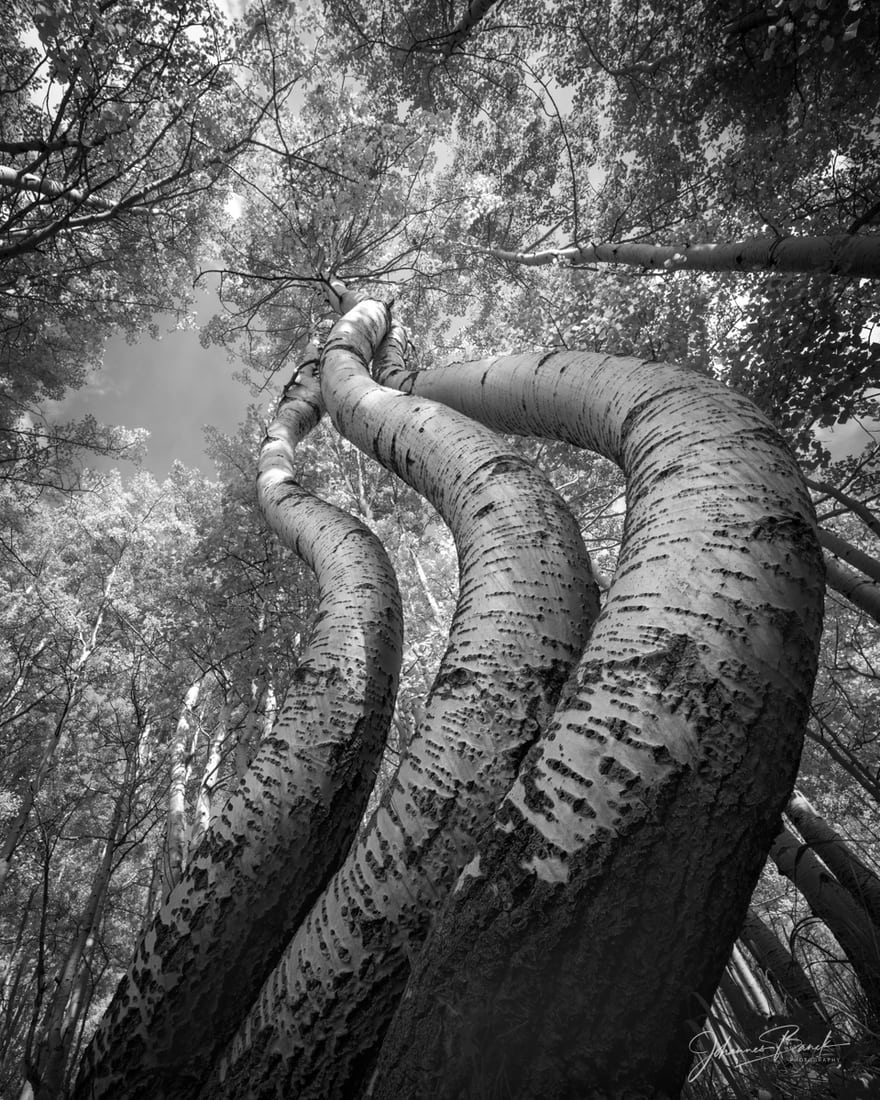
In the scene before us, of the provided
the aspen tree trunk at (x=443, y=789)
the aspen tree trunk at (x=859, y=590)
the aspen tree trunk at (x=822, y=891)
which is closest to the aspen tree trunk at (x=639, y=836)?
the aspen tree trunk at (x=443, y=789)

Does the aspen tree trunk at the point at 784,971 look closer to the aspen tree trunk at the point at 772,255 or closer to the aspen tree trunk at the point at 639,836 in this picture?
the aspen tree trunk at the point at 639,836

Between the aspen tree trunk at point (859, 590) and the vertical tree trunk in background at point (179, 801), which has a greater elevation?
the aspen tree trunk at point (859, 590)

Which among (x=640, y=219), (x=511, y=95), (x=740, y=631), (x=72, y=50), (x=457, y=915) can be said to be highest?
(x=511, y=95)

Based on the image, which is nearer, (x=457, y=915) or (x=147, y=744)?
(x=457, y=915)

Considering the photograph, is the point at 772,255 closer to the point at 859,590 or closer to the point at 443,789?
the point at 859,590

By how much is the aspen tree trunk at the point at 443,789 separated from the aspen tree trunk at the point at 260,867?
0.15 m

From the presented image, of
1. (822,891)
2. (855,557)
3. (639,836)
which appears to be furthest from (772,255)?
(822,891)

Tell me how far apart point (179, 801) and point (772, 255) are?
24.4ft

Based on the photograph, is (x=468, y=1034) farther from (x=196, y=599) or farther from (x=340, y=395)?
(x=196, y=599)

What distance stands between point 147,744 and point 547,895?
10777 mm

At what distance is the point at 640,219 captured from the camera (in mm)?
5926

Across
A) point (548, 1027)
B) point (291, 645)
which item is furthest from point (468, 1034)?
point (291, 645)

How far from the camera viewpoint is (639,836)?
643 millimetres

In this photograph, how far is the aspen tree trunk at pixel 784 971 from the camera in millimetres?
1148
